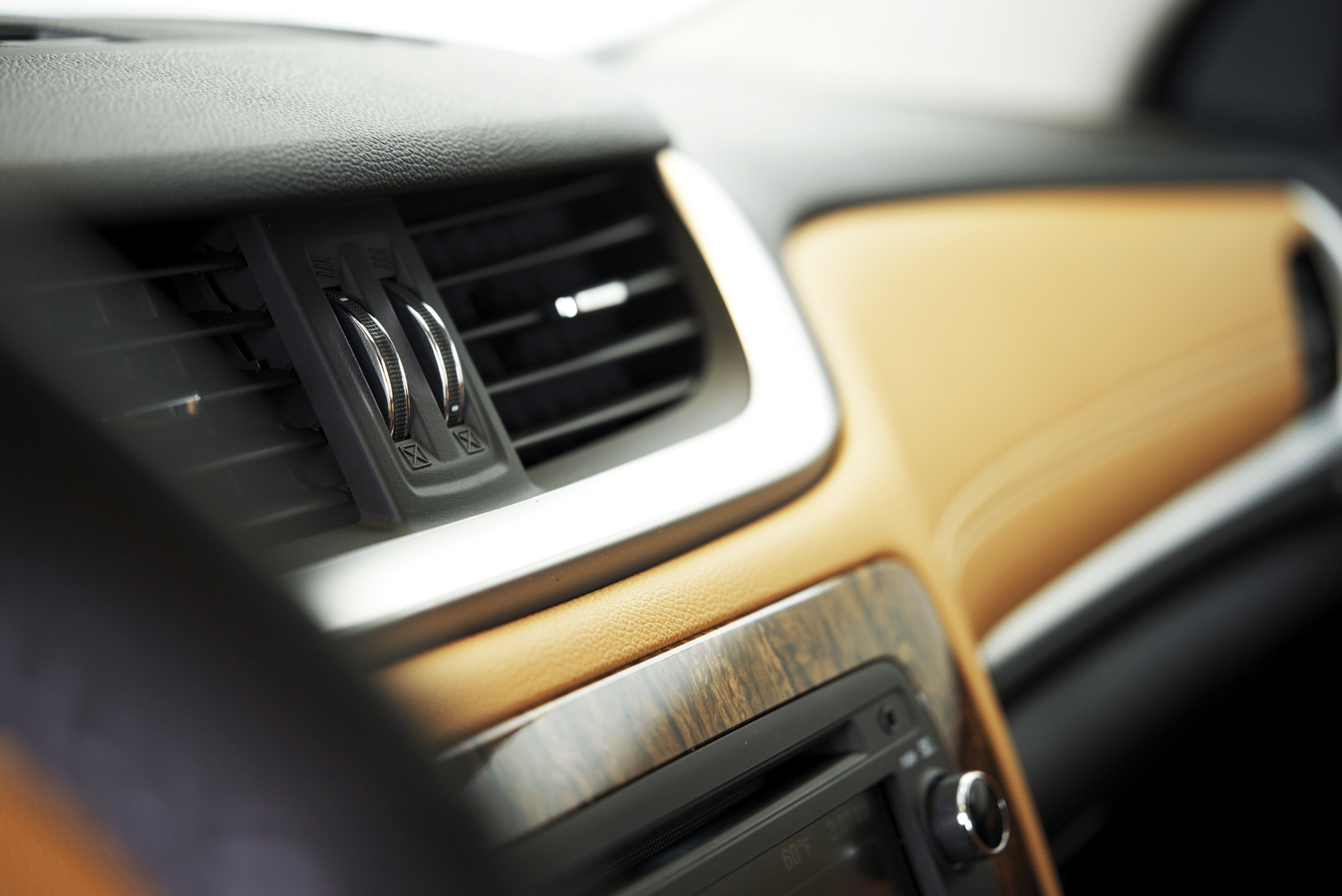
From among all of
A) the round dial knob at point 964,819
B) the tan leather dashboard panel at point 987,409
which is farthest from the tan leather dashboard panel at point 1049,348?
the round dial knob at point 964,819

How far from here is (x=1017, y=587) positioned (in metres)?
1.28

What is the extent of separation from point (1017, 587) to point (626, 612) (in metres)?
0.76

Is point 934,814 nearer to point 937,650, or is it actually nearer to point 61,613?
point 937,650

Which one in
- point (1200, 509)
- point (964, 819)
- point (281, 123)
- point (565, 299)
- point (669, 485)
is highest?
point (281, 123)

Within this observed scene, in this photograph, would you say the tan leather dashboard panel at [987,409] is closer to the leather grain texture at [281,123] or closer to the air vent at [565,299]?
the air vent at [565,299]

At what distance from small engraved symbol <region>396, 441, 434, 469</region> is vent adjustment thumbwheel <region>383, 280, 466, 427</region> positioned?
0.10ft

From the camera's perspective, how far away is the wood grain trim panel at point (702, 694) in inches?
23.4

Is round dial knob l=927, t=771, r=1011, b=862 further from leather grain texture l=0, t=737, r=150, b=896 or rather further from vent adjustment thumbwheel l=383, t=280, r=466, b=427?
leather grain texture l=0, t=737, r=150, b=896

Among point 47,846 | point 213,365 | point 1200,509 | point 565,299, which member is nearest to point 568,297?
point 565,299

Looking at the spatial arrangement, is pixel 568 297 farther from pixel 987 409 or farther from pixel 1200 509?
pixel 1200 509

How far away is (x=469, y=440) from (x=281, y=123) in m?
0.23

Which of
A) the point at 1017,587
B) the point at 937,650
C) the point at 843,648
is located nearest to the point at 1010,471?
the point at 1017,587

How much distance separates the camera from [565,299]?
0.82 metres

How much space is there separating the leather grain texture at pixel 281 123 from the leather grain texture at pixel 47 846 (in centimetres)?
33
